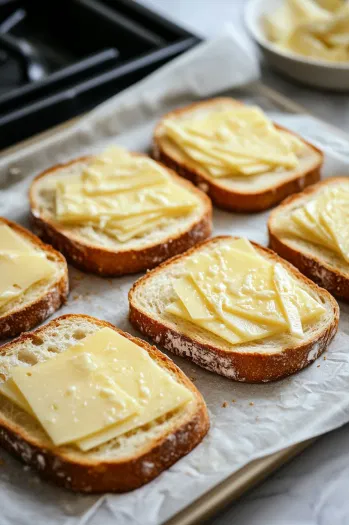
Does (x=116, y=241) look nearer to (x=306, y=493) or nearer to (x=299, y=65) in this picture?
(x=306, y=493)

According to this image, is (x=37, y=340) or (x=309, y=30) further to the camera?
(x=309, y=30)

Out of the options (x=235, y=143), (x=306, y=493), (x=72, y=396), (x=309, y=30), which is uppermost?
(x=309, y=30)

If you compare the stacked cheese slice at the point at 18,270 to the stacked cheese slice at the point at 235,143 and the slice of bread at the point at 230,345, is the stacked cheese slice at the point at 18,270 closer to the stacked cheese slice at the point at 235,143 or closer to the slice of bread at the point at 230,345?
the slice of bread at the point at 230,345

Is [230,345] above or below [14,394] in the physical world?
above

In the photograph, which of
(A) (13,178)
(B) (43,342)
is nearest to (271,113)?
(A) (13,178)

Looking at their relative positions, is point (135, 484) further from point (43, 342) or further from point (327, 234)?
point (327, 234)

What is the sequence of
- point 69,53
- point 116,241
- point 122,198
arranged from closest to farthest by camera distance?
Answer: point 116,241 → point 122,198 → point 69,53

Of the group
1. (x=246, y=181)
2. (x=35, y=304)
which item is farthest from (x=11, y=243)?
(x=246, y=181)
